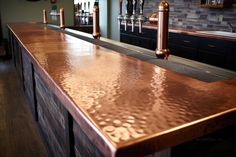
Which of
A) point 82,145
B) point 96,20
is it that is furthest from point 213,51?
point 82,145

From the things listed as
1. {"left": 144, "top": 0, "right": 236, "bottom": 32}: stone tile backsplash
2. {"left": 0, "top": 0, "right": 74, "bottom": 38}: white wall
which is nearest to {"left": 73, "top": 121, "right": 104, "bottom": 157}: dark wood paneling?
{"left": 144, "top": 0, "right": 236, "bottom": 32}: stone tile backsplash

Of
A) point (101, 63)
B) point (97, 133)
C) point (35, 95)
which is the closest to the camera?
point (97, 133)

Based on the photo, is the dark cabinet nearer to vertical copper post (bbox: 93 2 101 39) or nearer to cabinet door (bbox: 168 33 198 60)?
cabinet door (bbox: 168 33 198 60)

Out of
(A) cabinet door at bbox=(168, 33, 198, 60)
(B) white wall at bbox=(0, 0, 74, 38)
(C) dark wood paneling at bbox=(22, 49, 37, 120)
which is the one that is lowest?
(C) dark wood paneling at bbox=(22, 49, 37, 120)

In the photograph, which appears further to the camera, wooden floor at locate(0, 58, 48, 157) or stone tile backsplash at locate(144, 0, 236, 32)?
stone tile backsplash at locate(144, 0, 236, 32)

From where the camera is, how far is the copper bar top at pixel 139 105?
2.10 feet

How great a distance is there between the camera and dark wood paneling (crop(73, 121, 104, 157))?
3.42 feet

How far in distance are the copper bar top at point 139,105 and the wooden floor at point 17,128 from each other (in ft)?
A: 4.36

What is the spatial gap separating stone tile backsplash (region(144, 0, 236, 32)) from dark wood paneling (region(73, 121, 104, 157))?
392cm

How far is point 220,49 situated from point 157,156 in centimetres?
345

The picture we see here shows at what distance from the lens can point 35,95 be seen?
8.96 ft

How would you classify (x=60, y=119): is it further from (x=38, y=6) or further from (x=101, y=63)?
(x=38, y=6)

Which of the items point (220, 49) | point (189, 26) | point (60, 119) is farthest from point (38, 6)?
point (60, 119)

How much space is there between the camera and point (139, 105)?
0.81m
